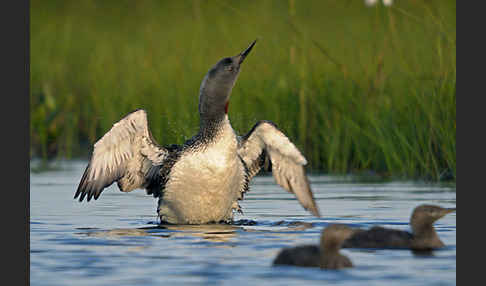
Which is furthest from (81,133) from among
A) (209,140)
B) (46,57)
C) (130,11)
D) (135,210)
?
(130,11)

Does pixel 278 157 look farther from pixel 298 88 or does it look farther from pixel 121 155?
pixel 298 88

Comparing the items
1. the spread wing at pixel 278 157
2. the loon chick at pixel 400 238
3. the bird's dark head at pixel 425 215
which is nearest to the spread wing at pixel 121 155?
the spread wing at pixel 278 157

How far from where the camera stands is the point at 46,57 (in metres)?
18.4

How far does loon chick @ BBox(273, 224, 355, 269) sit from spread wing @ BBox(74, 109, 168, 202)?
2738 millimetres

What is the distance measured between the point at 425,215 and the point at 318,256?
5.04 feet

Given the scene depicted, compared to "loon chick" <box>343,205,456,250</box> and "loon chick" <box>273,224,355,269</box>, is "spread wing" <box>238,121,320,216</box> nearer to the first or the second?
"loon chick" <box>343,205,456,250</box>

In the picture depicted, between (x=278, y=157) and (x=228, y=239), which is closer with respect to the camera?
(x=228, y=239)

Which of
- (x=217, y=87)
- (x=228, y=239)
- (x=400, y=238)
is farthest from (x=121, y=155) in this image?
(x=400, y=238)

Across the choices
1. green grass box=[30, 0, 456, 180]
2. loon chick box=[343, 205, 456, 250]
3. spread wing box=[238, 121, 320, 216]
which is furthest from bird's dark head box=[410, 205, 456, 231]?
green grass box=[30, 0, 456, 180]

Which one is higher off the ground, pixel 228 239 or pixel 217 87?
pixel 217 87

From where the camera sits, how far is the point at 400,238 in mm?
8711

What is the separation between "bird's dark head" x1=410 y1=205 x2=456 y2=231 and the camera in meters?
8.81

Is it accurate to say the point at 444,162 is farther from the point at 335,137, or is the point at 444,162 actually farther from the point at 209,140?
the point at 209,140

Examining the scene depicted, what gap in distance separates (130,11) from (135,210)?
17.2m
